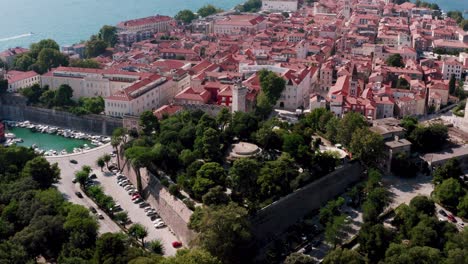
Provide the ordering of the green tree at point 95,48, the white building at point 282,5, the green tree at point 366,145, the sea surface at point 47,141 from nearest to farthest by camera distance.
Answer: the green tree at point 366,145
the sea surface at point 47,141
the green tree at point 95,48
the white building at point 282,5

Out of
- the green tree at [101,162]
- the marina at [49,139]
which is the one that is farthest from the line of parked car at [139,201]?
the marina at [49,139]

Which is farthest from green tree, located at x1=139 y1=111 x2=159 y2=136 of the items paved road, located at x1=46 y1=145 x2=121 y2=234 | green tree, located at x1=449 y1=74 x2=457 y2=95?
green tree, located at x1=449 y1=74 x2=457 y2=95

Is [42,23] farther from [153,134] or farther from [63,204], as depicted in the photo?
[63,204]

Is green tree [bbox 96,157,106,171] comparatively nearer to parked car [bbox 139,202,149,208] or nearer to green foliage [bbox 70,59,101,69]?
parked car [bbox 139,202,149,208]

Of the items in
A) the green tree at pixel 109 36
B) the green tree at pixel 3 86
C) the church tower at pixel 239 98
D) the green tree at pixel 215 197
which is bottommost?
the green tree at pixel 215 197

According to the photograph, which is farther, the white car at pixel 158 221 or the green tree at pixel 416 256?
the white car at pixel 158 221

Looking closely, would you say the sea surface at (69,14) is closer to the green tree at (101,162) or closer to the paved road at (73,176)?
Answer: the paved road at (73,176)

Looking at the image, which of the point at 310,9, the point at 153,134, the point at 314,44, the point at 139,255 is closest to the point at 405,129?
the point at 153,134
